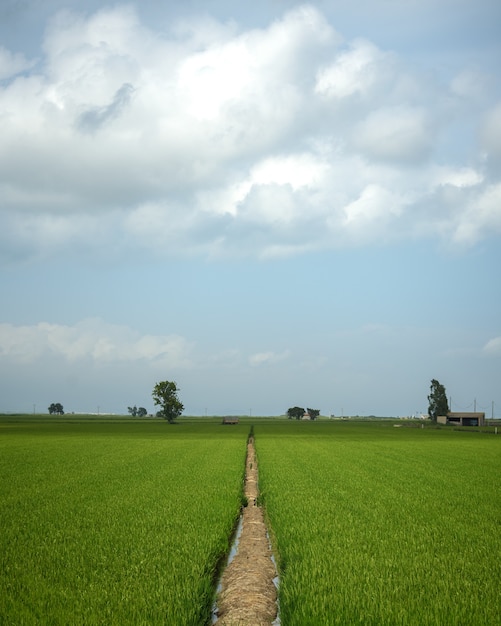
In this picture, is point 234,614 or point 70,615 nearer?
point 70,615

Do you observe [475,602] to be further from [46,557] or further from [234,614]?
[46,557]

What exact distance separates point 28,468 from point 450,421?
139329 mm

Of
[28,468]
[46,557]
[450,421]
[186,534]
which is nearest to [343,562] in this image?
[186,534]

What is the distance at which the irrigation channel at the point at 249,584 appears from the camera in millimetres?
8133

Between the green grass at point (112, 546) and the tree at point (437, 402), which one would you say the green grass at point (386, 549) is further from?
the tree at point (437, 402)

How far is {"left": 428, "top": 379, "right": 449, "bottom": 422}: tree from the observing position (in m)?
157

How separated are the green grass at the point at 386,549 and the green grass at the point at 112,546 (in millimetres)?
1528

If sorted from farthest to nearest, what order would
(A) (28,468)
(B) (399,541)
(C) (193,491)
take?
(A) (28,468) < (C) (193,491) < (B) (399,541)

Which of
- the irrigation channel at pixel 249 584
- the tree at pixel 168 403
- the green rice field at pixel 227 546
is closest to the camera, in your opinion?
the green rice field at pixel 227 546

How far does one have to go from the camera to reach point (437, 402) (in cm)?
15938

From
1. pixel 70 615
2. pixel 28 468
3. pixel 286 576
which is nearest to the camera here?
pixel 70 615

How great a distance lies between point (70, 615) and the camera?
23.7 ft

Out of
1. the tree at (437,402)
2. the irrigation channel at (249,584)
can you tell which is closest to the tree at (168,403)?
the tree at (437,402)

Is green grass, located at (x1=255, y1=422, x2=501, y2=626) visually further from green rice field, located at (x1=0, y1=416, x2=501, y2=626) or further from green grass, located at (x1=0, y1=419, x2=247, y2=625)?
green grass, located at (x1=0, y1=419, x2=247, y2=625)
